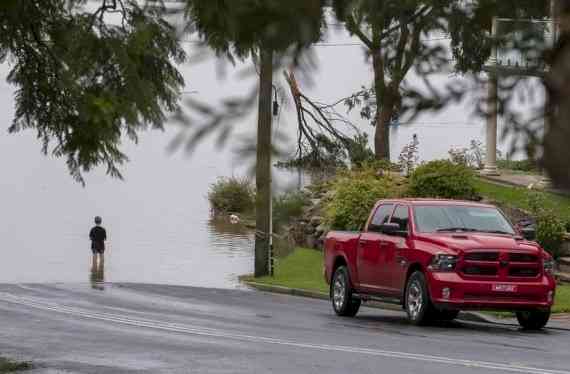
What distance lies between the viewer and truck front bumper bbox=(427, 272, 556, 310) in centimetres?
1941

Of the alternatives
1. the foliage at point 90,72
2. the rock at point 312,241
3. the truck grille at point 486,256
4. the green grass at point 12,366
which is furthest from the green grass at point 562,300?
the rock at point 312,241

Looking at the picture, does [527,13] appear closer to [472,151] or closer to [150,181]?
[472,151]

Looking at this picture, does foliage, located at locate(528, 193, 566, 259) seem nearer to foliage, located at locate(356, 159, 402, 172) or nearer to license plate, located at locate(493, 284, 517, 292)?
foliage, located at locate(356, 159, 402, 172)

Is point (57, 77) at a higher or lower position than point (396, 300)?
higher

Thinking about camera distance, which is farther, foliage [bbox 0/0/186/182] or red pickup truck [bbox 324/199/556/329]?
red pickup truck [bbox 324/199/556/329]

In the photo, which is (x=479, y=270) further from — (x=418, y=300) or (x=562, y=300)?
(x=562, y=300)

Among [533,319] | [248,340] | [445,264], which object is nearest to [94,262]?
[533,319]

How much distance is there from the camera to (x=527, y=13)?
227 inches

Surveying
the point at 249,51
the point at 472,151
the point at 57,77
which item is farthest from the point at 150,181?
the point at 249,51

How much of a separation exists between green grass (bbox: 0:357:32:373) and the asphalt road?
210 mm

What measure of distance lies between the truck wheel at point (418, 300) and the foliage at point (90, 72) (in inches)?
295

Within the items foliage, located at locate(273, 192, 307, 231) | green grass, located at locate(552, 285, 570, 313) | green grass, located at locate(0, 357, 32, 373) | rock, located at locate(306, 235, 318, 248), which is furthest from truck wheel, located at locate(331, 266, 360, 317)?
rock, located at locate(306, 235, 318, 248)

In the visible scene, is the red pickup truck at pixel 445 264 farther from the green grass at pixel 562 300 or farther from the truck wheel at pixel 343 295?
the green grass at pixel 562 300

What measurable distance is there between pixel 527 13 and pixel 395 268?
1510cm
